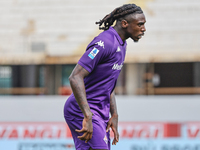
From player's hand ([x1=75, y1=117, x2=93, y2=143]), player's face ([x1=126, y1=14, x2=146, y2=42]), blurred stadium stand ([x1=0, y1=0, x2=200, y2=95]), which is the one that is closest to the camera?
player's hand ([x1=75, y1=117, x2=93, y2=143])

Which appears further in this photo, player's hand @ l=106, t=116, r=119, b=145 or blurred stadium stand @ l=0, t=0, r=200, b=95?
blurred stadium stand @ l=0, t=0, r=200, b=95

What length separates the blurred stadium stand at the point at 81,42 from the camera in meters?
8.00

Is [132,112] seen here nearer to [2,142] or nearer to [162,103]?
[162,103]

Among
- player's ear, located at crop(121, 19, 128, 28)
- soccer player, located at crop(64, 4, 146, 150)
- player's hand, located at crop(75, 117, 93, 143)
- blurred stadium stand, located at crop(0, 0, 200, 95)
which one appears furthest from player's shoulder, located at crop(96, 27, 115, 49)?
blurred stadium stand, located at crop(0, 0, 200, 95)

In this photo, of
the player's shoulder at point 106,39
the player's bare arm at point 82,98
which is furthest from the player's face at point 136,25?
the player's bare arm at point 82,98

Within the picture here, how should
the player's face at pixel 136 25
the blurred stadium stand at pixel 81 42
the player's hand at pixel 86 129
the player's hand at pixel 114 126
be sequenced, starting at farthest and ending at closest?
the blurred stadium stand at pixel 81 42 → the player's hand at pixel 114 126 → the player's face at pixel 136 25 → the player's hand at pixel 86 129

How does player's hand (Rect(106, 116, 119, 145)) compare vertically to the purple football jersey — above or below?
below

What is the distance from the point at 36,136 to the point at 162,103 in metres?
2.34

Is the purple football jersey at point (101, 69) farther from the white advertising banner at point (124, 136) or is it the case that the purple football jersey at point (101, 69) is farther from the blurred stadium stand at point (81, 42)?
the blurred stadium stand at point (81, 42)

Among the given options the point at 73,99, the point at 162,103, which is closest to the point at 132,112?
the point at 162,103

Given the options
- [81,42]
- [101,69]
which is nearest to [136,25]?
[101,69]

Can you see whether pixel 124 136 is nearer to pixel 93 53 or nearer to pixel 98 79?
pixel 98 79

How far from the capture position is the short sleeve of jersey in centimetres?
230

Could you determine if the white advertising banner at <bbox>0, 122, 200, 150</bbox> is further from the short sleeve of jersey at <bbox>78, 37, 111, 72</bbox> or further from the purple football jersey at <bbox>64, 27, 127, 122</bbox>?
the short sleeve of jersey at <bbox>78, 37, 111, 72</bbox>
